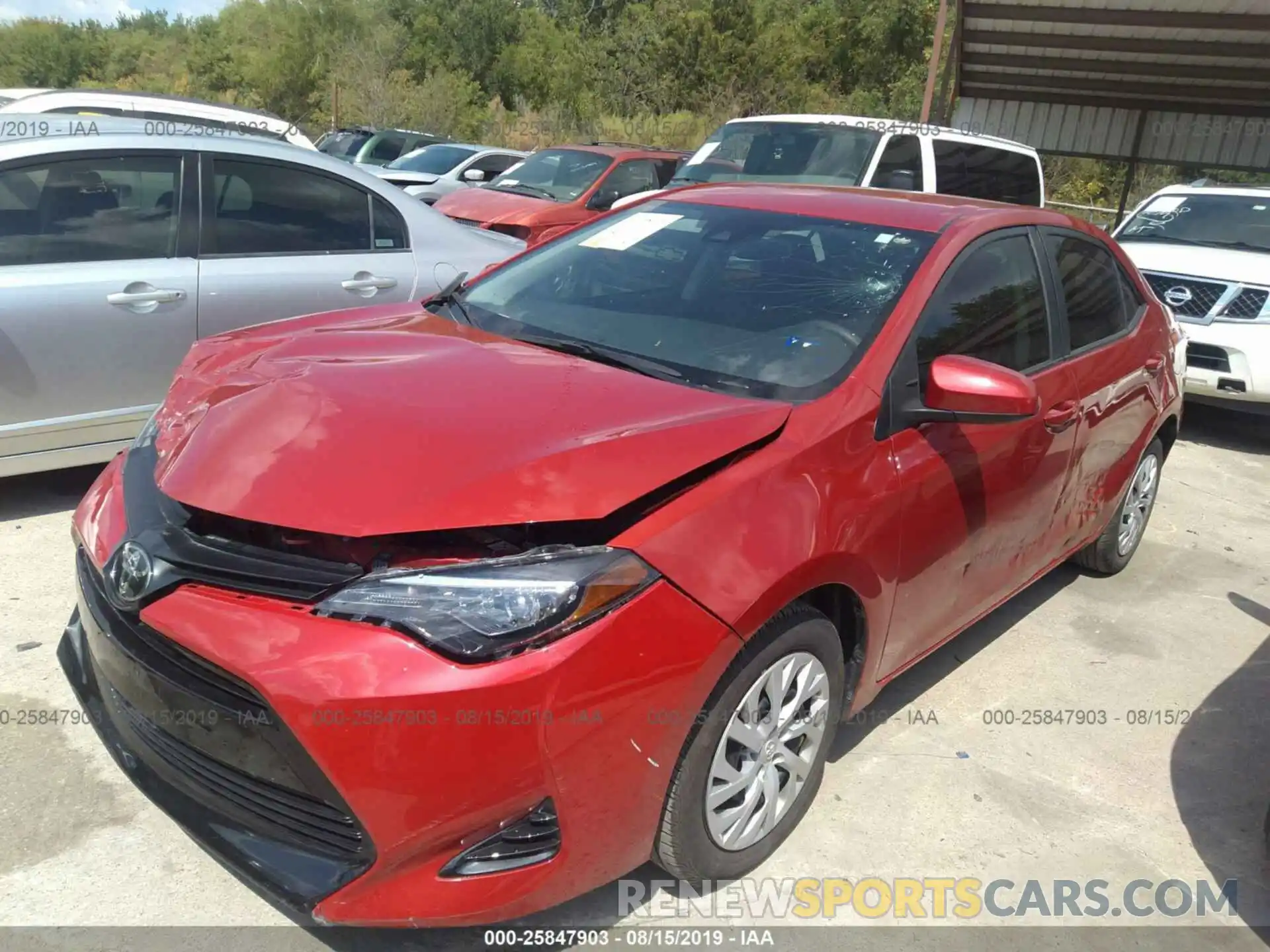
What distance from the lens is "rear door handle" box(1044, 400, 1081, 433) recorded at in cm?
340

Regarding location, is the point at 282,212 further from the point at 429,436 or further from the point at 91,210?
the point at 429,436

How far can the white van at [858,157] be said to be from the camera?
313 inches

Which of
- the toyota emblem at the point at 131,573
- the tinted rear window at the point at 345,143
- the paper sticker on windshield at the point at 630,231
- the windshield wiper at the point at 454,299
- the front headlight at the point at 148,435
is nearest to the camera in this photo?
the toyota emblem at the point at 131,573

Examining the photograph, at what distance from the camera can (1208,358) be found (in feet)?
23.7

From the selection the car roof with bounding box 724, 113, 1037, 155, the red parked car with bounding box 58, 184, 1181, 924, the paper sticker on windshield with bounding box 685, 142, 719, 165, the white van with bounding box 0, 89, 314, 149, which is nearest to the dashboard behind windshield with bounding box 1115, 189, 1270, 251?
the car roof with bounding box 724, 113, 1037, 155

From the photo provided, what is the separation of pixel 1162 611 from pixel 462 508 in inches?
146

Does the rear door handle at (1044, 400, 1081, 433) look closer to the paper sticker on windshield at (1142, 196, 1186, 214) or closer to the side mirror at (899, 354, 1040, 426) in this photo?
the side mirror at (899, 354, 1040, 426)

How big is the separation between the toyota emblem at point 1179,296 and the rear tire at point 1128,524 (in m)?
3.27

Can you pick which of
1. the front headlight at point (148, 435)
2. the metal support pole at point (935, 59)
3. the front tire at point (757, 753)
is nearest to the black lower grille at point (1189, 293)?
the metal support pole at point (935, 59)

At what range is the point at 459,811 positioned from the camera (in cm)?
193

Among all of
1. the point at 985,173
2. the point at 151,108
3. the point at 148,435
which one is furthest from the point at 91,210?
the point at 985,173

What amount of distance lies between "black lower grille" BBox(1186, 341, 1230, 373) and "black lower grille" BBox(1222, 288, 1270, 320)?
298mm

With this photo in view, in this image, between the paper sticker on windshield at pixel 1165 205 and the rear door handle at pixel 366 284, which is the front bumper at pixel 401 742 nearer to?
the rear door handle at pixel 366 284

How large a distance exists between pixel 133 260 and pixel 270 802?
10.1 feet
